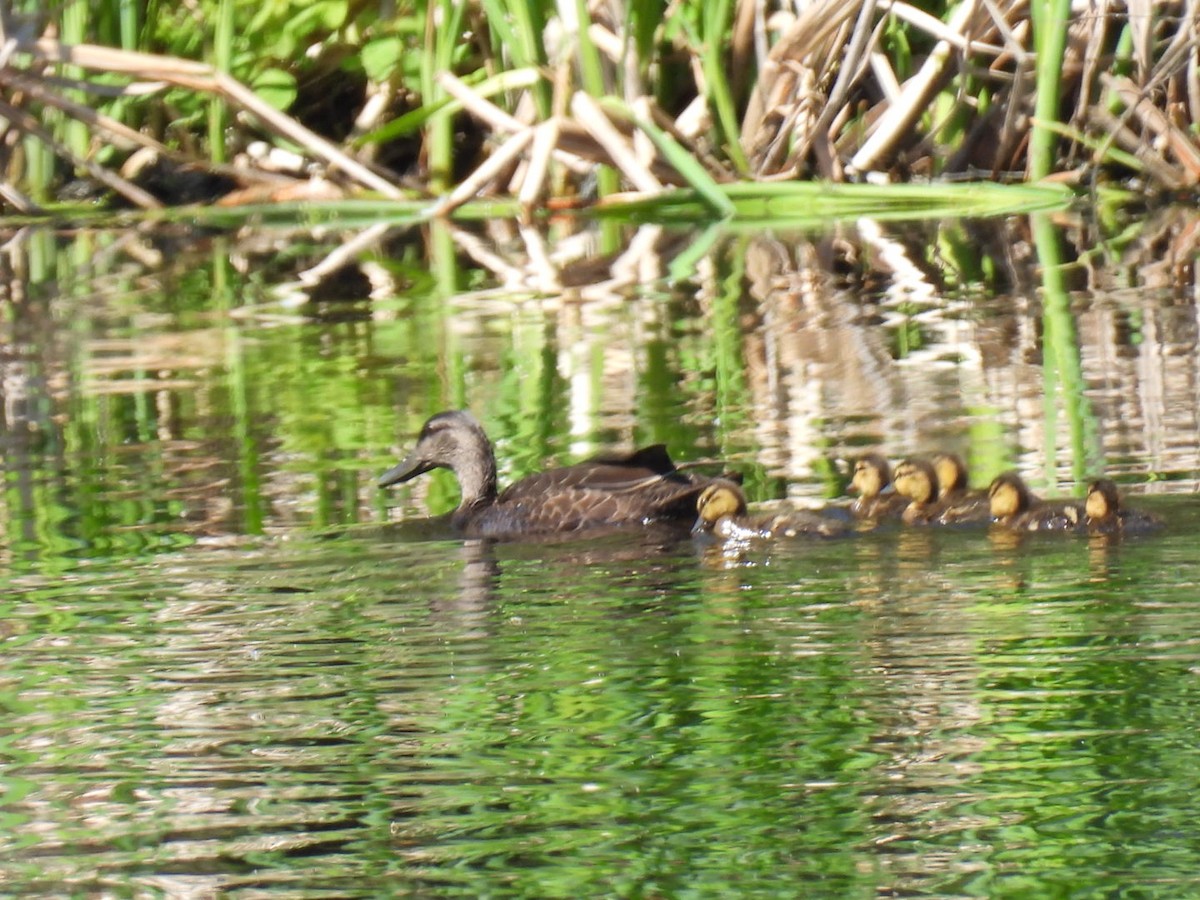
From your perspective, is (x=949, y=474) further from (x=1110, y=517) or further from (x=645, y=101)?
(x=645, y=101)

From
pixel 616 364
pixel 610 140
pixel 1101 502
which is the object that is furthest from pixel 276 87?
pixel 1101 502

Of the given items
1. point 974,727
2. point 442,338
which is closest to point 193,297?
point 442,338

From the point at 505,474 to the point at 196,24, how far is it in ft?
27.9

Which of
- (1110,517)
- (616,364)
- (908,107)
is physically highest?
(908,107)

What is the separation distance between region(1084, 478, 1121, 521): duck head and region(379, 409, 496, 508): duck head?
1.89m

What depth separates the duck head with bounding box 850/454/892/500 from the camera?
218 inches

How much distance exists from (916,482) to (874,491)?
0.37ft

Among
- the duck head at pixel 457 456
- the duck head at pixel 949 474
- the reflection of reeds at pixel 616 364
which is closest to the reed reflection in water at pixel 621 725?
the duck head at pixel 949 474

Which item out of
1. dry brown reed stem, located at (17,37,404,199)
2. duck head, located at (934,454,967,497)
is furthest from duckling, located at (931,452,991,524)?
dry brown reed stem, located at (17,37,404,199)

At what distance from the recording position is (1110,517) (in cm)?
485

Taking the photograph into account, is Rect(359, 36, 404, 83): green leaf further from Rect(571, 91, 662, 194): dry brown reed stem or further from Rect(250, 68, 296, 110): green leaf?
Rect(571, 91, 662, 194): dry brown reed stem

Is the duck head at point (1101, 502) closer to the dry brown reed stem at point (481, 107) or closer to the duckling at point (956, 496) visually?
the duckling at point (956, 496)

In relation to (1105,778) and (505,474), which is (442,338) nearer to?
(505,474)

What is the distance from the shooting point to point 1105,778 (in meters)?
3.23
